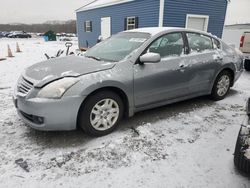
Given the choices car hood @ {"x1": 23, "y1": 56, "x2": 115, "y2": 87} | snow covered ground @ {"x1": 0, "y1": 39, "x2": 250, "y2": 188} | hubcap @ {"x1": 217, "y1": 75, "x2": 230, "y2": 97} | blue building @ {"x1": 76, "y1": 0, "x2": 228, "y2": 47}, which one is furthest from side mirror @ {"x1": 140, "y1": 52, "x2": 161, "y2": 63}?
blue building @ {"x1": 76, "y1": 0, "x2": 228, "y2": 47}

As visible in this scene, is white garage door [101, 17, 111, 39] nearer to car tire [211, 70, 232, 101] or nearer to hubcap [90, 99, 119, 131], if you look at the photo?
car tire [211, 70, 232, 101]

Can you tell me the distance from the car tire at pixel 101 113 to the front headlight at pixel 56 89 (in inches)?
12.7

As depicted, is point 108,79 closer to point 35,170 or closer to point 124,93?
point 124,93

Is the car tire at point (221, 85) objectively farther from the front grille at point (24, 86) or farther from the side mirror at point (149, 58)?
the front grille at point (24, 86)

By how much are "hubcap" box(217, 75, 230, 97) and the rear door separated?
1.17 feet

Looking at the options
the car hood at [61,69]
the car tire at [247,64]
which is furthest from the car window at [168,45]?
the car tire at [247,64]

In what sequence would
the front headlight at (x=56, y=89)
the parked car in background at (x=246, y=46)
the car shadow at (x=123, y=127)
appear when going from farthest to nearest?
1. the parked car in background at (x=246, y=46)
2. the car shadow at (x=123, y=127)
3. the front headlight at (x=56, y=89)

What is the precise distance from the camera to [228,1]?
11.8 metres

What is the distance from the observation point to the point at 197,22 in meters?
11.2

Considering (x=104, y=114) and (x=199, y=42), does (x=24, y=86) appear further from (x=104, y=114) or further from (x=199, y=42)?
(x=199, y=42)

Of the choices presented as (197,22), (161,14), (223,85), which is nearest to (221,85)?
(223,85)

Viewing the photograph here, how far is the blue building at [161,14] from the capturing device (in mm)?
9969

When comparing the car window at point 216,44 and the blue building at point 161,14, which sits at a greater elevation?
the blue building at point 161,14

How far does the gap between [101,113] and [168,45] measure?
1665 millimetres
